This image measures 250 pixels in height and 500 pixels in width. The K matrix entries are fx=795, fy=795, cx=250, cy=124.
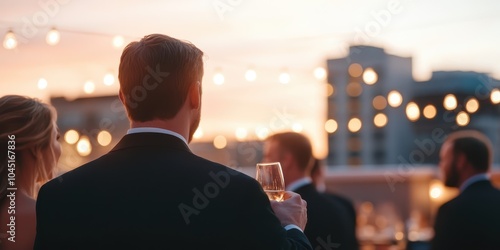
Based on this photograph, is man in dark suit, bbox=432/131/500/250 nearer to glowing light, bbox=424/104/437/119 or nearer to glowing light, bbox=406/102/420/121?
glowing light, bbox=406/102/420/121

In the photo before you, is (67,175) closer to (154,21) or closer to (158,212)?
(158,212)

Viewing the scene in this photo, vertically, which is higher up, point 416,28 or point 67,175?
point 416,28

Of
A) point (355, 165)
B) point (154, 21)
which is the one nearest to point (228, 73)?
point (154, 21)

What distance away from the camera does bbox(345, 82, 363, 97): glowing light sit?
93.7 m

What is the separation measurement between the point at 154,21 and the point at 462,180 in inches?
120

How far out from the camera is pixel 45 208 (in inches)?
81.2

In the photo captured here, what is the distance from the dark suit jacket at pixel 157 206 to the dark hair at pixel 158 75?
8 centimetres

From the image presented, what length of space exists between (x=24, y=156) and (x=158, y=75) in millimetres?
1226

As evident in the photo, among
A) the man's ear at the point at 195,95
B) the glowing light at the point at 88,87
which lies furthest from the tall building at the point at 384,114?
the man's ear at the point at 195,95

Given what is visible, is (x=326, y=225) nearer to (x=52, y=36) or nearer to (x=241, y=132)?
(x=52, y=36)

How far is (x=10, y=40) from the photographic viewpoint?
6.83 meters

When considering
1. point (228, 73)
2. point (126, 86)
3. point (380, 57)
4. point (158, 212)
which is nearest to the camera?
point (158, 212)

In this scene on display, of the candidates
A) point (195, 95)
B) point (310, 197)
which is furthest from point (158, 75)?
point (310, 197)

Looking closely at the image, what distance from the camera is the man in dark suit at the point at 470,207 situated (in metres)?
4.64
